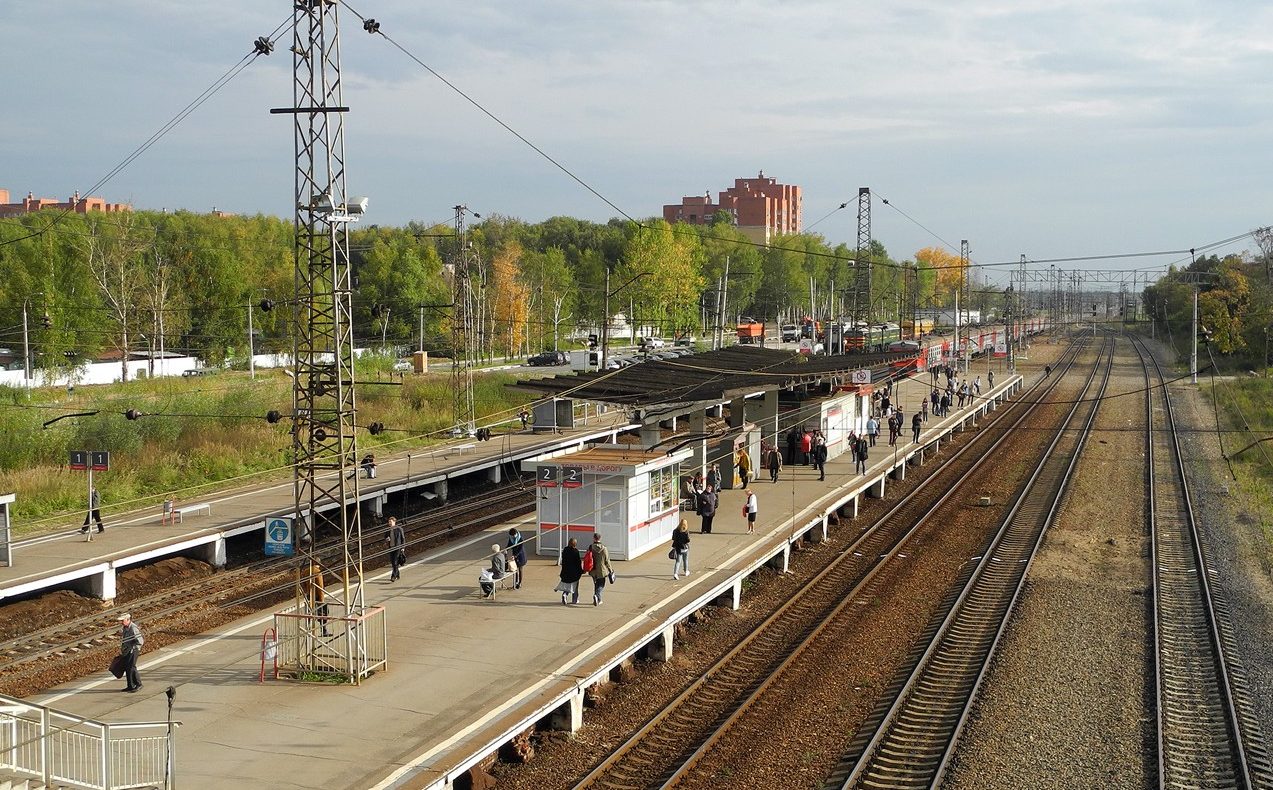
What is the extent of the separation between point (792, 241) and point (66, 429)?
99560mm

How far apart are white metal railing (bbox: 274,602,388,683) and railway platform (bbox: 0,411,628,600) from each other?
24.5ft

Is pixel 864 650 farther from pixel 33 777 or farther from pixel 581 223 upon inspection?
pixel 581 223

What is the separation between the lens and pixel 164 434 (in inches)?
1355

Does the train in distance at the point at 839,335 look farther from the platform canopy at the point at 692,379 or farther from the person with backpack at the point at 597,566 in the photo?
the person with backpack at the point at 597,566

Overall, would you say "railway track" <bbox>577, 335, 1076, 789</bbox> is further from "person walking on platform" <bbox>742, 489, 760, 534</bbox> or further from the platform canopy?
the platform canopy

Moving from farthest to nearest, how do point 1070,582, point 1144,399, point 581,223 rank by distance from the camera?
point 581,223
point 1144,399
point 1070,582

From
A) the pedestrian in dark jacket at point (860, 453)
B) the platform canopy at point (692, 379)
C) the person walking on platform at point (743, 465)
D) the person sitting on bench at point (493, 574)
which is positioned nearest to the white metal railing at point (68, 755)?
the person sitting on bench at point (493, 574)

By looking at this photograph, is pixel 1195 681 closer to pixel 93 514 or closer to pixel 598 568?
pixel 598 568

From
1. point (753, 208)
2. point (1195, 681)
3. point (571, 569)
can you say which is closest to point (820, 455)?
point (571, 569)

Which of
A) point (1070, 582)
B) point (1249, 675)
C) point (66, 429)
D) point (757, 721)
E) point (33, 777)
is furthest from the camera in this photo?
point (66, 429)

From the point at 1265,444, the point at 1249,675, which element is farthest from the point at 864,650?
the point at 1265,444

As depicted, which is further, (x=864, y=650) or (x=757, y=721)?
(x=864, y=650)

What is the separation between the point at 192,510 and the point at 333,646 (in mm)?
13289

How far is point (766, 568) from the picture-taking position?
22.4 metres
